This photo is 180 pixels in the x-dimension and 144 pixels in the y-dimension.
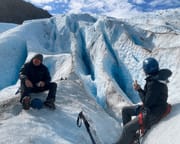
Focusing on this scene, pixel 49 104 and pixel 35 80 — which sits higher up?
pixel 35 80

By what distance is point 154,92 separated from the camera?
707cm

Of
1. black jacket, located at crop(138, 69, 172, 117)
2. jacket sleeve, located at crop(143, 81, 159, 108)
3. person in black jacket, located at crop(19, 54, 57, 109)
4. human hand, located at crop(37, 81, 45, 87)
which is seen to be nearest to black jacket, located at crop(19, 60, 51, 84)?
person in black jacket, located at crop(19, 54, 57, 109)

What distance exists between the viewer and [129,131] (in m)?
7.28

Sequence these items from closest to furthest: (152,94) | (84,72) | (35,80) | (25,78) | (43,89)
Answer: (152,94) < (25,78) < (35,80) < (43,89) < (84,72)

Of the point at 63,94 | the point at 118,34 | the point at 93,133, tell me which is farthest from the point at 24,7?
the point at 93,133

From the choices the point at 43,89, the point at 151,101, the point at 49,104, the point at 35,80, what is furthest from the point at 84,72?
the point at 151,101

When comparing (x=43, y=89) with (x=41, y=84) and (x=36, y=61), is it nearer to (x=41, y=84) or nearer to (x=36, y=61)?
(x=41, y=84)

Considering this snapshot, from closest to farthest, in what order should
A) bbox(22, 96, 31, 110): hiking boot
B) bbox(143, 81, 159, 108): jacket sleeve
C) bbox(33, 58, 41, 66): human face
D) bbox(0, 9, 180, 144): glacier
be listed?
1. bbox(143, 81, 159, 108): jacket sleeve
2. bbox(0, 9, 180, 144): glacier
3. bbox(22, 96, 31, 110): hiking boot
4. bbox(33, 58, 41, 66): human face

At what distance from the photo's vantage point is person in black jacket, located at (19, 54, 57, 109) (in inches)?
336

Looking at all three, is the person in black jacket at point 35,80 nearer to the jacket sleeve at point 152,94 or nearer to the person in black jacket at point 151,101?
the person in black jacket at point 151,101

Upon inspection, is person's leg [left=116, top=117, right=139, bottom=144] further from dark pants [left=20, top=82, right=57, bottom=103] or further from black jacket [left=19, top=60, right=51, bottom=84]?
black jacket [left=19, top=60, right=51, bottom=84]

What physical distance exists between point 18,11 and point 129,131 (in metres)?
40.4

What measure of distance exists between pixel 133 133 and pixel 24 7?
40720mm

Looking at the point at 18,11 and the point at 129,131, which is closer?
the point at 129,131
